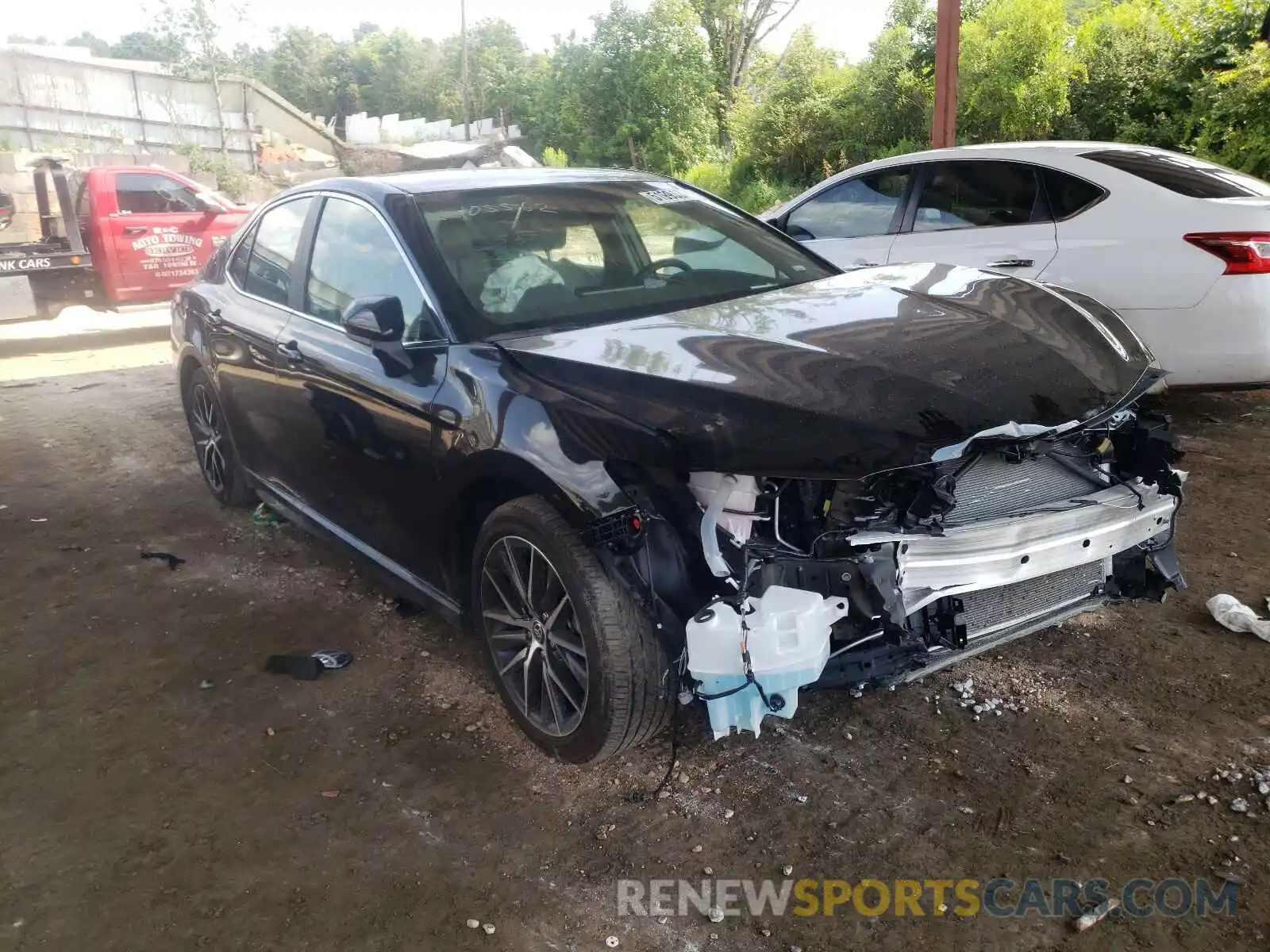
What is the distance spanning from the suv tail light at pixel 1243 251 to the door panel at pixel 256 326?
439 cm

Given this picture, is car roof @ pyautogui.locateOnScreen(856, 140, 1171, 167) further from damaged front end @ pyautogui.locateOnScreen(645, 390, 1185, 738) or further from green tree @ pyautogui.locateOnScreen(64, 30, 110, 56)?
green tree @ pyautogui.locateOnScreen(64, 30, 110, 56)

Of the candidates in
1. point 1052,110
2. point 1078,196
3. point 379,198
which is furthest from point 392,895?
point 1052,110

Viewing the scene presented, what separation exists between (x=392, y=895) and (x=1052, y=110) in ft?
40.9

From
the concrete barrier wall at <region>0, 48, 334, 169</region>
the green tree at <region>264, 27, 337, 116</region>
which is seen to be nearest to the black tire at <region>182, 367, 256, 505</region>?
the concrete barrier wall at <region>0, 48, 334, 169</region>

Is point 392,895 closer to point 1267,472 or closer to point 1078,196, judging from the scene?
point 1267,472

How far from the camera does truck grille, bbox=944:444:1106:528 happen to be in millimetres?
2561

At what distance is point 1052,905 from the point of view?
7.41ft

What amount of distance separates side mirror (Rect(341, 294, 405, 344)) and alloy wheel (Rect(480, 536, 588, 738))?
761 millimetres

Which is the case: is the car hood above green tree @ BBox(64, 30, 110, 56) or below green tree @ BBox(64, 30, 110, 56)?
below

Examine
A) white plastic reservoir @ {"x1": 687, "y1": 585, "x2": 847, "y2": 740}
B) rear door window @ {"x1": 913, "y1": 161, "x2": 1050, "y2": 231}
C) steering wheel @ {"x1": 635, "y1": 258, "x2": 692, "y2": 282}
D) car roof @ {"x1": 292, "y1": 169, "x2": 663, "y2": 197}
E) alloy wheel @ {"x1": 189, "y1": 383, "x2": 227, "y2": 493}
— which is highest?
car roof @ {"x1": 292, "y1": 169, "x2": 663, "y2": 197}

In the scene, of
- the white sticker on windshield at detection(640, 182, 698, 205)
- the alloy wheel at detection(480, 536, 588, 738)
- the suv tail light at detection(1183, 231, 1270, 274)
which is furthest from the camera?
the suv tail light at detection(1183, 231, 1270, 274)

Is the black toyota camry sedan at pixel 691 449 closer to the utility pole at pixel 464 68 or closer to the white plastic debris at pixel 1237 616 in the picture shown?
the white plastic debris at pixel 1237 616

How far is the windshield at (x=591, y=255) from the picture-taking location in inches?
124

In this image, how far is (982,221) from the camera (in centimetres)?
582
